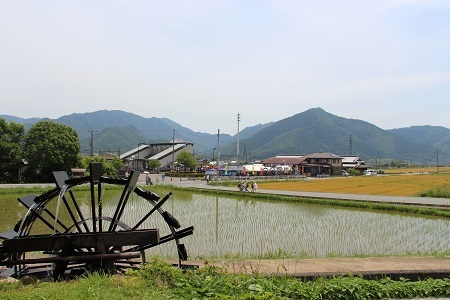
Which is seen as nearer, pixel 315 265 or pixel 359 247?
pixel 315 265

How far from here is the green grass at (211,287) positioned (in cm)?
Result: 637

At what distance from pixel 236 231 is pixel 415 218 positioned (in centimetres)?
1224

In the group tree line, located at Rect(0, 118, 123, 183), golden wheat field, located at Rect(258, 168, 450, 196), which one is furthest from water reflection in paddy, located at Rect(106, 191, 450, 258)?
tree line, located at Rect(0, 118, 123, 183)

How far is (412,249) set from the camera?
47.5 ft

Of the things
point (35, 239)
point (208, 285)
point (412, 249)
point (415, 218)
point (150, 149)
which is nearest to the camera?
point (208, 285)

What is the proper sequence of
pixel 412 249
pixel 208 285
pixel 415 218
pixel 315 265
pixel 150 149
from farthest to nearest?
pixel 150 149 → pixel 415 218 → pixel 412 249 → pixel 315 265 → pixel 208 285

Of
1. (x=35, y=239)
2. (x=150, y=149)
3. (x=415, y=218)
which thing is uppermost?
(x=150, y=149)

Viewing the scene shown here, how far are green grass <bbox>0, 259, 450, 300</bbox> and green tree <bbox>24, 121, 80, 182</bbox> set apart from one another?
49.8 meters

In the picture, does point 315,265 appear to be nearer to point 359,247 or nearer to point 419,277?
point 419,277

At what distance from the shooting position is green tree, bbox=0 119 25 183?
51.4 metres

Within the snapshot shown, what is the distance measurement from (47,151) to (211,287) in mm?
52118

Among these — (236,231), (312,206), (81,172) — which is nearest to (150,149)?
(81,172)

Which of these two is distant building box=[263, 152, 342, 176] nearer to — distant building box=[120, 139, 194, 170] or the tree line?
distant building box=[120, 139, 194, 170]

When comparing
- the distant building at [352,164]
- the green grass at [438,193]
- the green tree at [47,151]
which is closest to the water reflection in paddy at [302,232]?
the green grass at [438,193]
